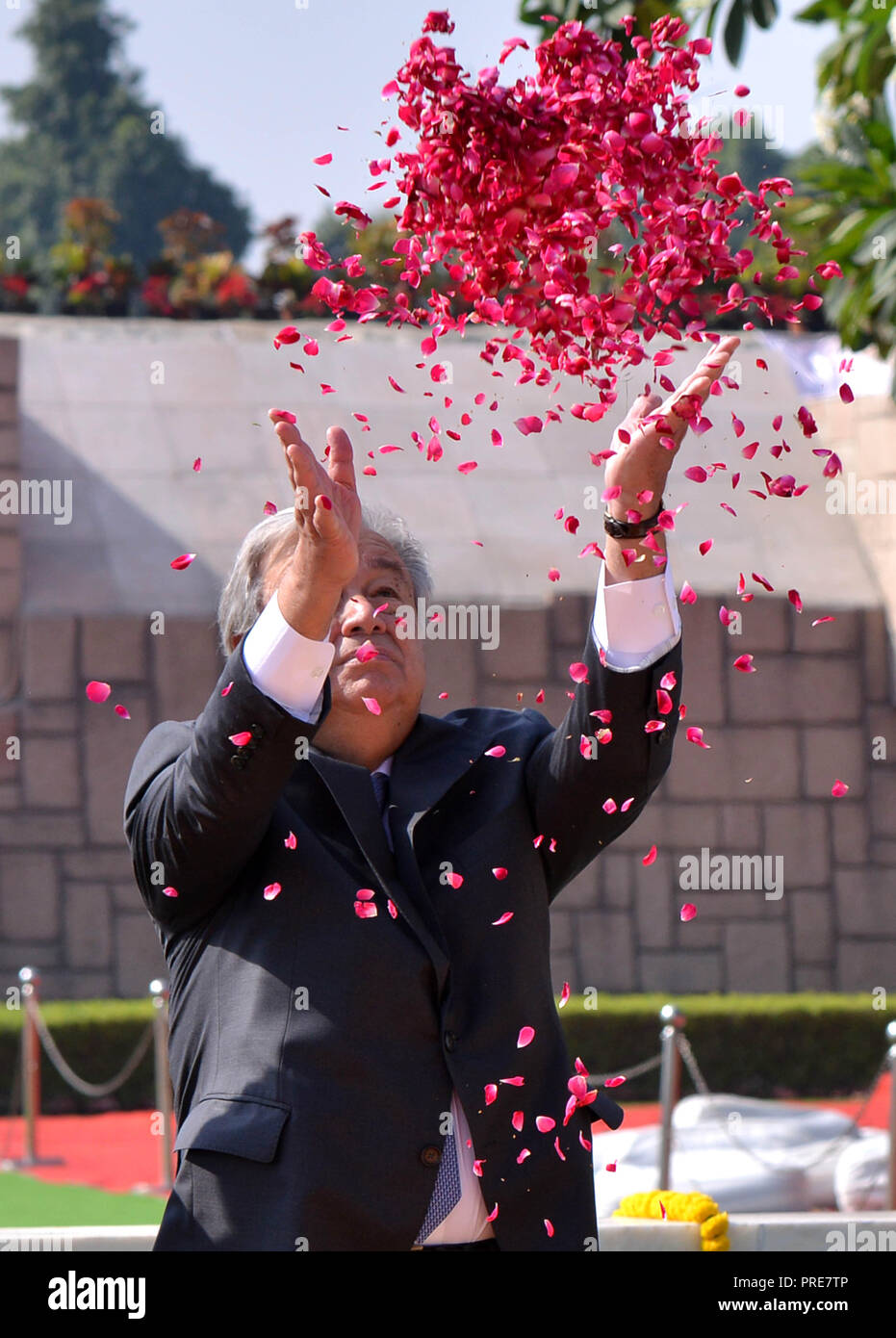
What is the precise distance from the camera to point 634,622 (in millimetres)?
1829

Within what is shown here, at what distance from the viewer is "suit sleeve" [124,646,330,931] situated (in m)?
1.68

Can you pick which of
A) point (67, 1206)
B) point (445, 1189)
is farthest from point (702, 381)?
point (67, 1206)

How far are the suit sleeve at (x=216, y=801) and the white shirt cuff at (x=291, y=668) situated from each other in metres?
0.01

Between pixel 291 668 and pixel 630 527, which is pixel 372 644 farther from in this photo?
pixel 630 527

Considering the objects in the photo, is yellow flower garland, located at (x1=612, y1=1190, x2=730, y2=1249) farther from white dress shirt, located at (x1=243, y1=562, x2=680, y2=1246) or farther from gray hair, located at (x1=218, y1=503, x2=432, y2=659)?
gray hair, located at (x1=218, y1=503, x2=432, y2=659)

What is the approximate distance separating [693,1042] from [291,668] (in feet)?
19.8

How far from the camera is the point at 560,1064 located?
182 centimetres

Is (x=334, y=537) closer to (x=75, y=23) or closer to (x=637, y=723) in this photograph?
(x=637, y=723)

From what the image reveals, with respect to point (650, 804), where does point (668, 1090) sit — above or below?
below

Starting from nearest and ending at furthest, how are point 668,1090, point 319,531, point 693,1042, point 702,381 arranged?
1. point 319,531
2. point 702,381
3. point 668,1090
4. point 693,1042

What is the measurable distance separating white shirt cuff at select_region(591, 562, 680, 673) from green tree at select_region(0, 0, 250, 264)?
1550 inches

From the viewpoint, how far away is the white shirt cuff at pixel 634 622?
1.83m
